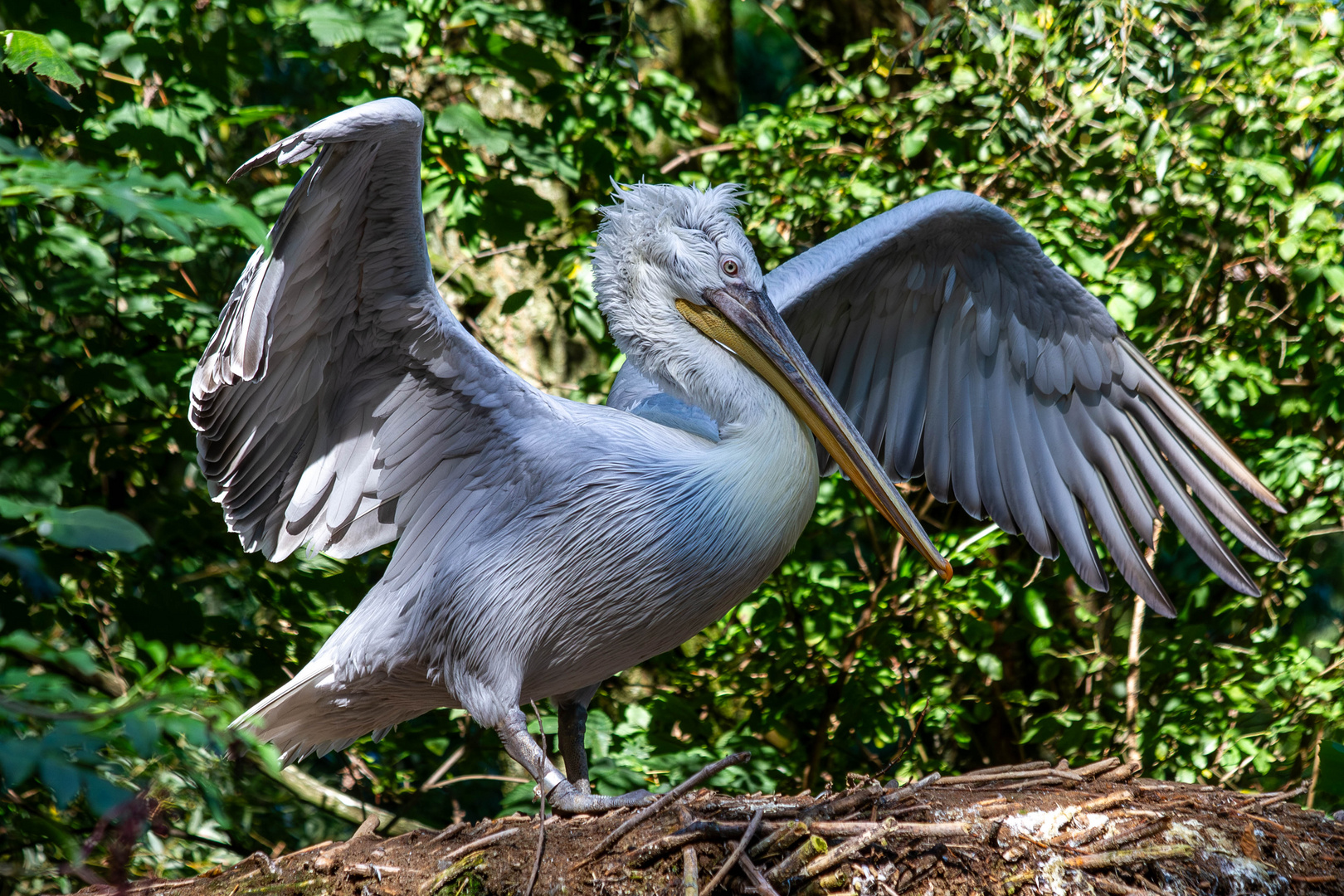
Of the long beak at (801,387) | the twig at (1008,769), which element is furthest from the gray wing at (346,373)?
the twig at (1008,769)

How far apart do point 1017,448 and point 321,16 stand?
275 centimetres

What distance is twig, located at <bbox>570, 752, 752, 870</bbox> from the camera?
2.51 m

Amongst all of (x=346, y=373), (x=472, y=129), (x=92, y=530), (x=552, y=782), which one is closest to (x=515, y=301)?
(x=472, y=129)

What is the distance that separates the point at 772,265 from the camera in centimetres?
488

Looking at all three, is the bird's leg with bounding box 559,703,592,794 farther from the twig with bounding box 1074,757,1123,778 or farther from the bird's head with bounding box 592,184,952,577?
the twig with bounding box 1074,757,1123,778

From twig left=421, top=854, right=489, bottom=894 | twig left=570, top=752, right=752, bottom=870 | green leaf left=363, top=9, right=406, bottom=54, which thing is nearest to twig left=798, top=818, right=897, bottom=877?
twig left=570, top=752, right=752, bottom=870

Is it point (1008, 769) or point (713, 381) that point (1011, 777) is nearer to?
point (1008, 769)

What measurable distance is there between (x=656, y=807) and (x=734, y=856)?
24cm

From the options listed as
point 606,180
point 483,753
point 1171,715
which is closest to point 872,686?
point 1171,715

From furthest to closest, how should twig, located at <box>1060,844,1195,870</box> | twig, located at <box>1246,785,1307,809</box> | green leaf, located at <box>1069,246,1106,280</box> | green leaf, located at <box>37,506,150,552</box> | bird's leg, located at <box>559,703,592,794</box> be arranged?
green leaf, located at <box>1069,246,1106,280</box> < bird's leg, located at <box>559,703,592,794</box> < twig, located at <box>1246,785,1307,809</box> < twig, located at <box>1060,844,1195,870</box> < green leaf, located at <box>37,506,150,552</box>

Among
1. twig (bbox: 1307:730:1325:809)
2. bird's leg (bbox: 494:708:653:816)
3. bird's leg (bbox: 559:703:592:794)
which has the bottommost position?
twig (bbox: 1307:730:1325:809)

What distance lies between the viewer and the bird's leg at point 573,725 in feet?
11.7

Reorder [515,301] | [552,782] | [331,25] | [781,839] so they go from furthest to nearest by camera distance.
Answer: [515,301] < [331,25] < [552,782] < [781,839]

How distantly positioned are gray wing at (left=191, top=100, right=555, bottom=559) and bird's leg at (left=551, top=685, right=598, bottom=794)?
2.50 ft
